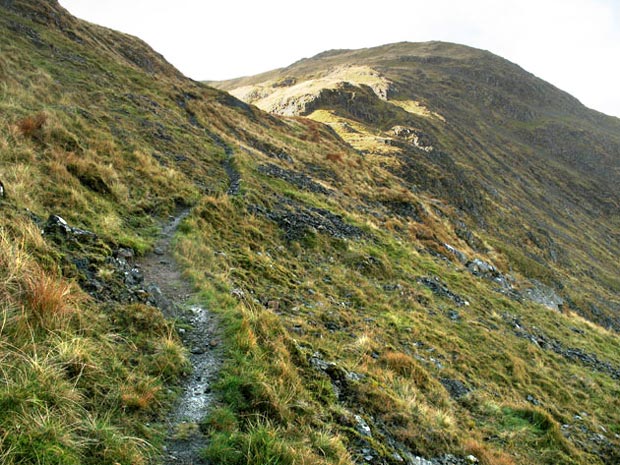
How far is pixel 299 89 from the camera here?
93.6 metres

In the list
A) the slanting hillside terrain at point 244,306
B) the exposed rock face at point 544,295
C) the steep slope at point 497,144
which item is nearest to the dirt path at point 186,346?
the slanting hillside terrain at point 244,306

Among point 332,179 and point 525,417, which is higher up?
point 332,179

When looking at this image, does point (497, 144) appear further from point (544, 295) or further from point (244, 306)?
point (244, 306)

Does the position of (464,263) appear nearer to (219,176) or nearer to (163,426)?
(219,176)

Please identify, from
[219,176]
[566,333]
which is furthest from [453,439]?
[566,333]

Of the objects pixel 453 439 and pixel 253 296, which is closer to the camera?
pixel 453 439

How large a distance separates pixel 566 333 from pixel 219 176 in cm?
2194

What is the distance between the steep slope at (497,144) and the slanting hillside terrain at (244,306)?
15547 millimetres

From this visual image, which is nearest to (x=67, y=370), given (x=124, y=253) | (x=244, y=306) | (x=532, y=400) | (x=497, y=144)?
(x=244, y=306)

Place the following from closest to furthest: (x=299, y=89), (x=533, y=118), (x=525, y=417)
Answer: (x=525, y=417)
(x=299, y=89)
(x=533, y=118)

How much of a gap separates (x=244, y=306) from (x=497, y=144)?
11683 cm

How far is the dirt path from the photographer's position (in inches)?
183

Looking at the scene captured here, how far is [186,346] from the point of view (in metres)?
6.69

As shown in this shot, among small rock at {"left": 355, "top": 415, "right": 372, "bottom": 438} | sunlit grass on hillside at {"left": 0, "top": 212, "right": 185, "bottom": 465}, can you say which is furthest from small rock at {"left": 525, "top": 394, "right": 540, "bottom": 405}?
sunlit grass on hillside at {"left": 0, "top": 212, "right": 185, "bottom": 465}
